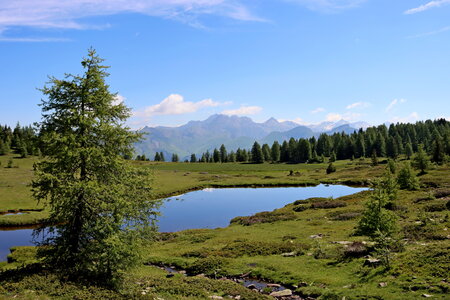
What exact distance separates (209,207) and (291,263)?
40504mm

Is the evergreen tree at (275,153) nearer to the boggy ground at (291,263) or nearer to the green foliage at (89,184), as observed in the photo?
the boggy ground at (291,263)

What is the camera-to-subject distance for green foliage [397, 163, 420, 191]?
5517cm

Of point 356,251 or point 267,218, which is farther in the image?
point 267,218

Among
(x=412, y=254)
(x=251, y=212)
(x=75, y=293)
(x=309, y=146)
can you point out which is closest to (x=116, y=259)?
(x=75, y=293)

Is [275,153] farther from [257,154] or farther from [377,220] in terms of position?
[377,220]

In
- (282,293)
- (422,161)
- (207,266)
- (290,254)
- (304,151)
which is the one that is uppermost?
(304,151)

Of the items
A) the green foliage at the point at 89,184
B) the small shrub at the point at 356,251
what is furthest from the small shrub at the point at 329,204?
the green foliage at the point at 89,184

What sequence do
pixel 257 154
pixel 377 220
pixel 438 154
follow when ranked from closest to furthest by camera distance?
pixel 377 220
pixel 438 154
pixel 257 154

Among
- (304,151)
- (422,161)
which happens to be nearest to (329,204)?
(422,161)

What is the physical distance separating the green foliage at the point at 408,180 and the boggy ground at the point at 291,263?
37.9 ft

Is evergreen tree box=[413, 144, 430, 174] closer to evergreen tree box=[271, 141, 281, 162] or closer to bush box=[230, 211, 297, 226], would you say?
bush box=[230, 211, 297, 226]

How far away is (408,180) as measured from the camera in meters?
56.1

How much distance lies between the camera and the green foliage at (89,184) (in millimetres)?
16453

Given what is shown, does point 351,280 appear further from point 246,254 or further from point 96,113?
point 96,113
